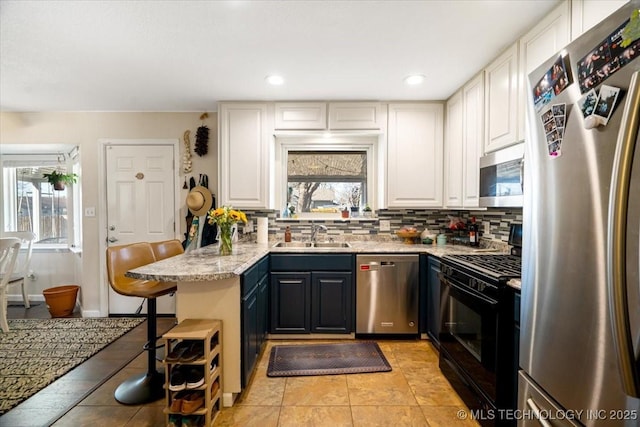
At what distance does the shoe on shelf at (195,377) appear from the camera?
1582 mm

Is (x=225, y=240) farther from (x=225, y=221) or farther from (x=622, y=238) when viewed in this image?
(x=622, y=238)

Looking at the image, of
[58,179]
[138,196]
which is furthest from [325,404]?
[58,179]

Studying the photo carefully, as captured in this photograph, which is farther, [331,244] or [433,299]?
[331,244]

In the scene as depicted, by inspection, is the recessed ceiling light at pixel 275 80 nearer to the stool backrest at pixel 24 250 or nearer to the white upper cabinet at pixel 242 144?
the white upper cabinet at pixel 242 144

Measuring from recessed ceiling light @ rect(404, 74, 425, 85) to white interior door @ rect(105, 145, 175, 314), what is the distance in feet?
8.78

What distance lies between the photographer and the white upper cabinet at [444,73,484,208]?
7.91 ft

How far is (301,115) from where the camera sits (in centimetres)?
303

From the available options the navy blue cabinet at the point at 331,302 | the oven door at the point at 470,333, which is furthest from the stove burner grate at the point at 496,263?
the navy blue cabinet at the point at 331,302

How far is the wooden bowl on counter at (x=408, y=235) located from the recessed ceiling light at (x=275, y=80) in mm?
1903

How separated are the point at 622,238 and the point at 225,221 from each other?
2.09m

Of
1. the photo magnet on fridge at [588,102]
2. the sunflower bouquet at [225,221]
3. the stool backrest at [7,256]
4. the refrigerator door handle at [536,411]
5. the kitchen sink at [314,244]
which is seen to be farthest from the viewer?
the kitchen sink at [314,244]

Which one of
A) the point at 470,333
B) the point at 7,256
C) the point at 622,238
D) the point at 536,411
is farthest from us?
the point at 7,256

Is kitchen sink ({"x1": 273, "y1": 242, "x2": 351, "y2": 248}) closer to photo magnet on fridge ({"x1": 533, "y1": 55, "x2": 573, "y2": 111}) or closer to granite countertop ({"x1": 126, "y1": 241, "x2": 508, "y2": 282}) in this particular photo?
granite countertop ({"x1": 126, "y1": 241, "x2": 508, "y2": 282})

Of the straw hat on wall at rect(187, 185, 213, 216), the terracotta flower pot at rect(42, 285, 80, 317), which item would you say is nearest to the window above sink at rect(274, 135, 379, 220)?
A: the straw hat on wall at rect(187, 185, 213, 216)
